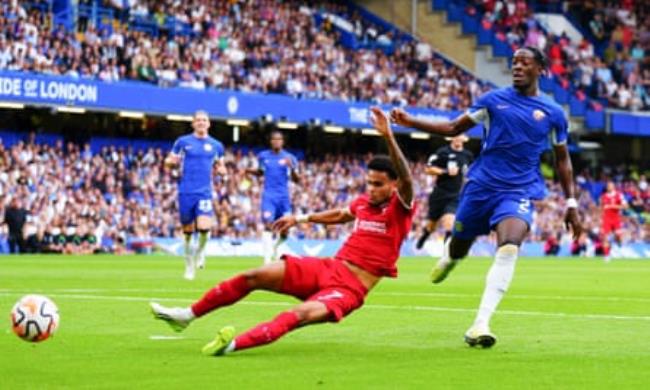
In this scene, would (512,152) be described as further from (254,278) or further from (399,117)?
(254,278)

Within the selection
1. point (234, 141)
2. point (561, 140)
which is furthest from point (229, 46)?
point (561, 140)

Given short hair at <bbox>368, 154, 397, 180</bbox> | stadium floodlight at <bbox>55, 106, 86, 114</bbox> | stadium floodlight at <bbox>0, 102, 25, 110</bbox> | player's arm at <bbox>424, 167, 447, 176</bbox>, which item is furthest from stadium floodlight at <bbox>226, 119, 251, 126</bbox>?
short hair at <bbox>368, 154, 397, 180</bbox>

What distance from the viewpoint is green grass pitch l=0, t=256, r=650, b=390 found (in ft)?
30.8

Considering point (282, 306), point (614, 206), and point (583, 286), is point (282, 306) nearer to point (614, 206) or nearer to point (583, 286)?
point (583, 286)

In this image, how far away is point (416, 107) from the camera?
5300 cm

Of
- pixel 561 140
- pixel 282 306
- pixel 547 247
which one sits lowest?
pixel 547 247

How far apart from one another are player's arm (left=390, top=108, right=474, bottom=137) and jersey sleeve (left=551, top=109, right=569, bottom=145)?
2.36 feet

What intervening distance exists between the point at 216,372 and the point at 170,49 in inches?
1474

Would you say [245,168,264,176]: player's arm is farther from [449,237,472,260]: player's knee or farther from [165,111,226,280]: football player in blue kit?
[449,237,472,260]: player's knee

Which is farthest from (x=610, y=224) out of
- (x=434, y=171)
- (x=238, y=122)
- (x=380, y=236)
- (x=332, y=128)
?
(x=380, y=236)

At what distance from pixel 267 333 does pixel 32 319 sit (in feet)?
5.79

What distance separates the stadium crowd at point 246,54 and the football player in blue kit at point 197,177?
16.9 meters

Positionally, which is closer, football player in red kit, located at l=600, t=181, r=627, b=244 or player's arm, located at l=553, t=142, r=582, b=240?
player's arm, located at l=553, t=142, r=582, b=240

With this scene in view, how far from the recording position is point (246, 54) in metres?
49.6
